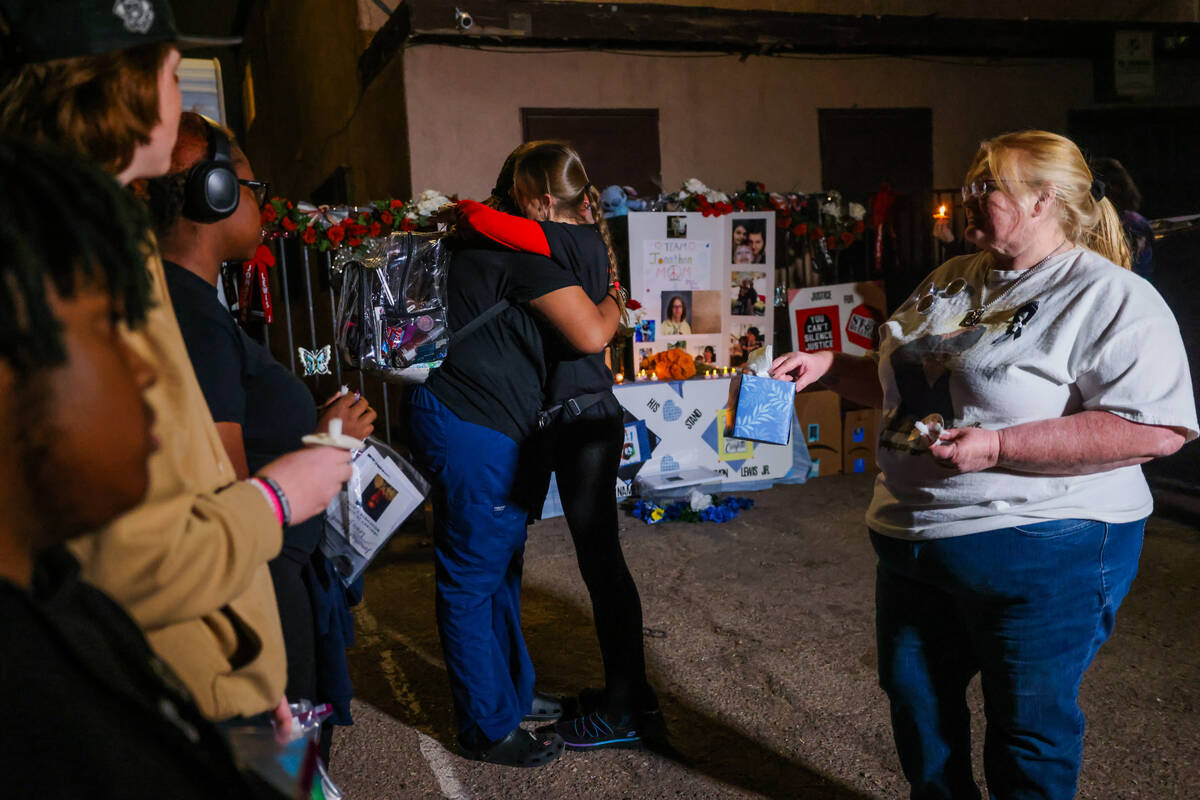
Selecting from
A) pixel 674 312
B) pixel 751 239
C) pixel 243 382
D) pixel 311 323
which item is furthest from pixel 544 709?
pixel 751 239

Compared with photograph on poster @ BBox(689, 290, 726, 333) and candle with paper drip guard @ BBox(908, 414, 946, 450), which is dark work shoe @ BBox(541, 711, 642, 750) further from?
photograph on poster @ BBox(689, 290, 726, 333)

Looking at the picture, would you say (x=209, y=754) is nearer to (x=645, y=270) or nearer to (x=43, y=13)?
(x=43, y=13)

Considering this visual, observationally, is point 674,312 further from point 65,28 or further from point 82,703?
point 82,703

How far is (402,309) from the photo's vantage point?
108 inches

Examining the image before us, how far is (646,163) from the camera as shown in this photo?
28.6ft

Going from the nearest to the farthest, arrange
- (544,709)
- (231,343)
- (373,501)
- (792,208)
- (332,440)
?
(332,440)
(231,343)
(373,501)
(544,709)
(792,208)

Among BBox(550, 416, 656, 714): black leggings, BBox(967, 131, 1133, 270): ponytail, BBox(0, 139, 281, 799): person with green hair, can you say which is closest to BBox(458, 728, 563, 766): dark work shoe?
Result: BBox(550, 416, 656, 714): black leggings

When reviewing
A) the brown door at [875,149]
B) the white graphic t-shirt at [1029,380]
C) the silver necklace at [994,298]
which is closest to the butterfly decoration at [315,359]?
the white graphic t-shirt at [1029,380]

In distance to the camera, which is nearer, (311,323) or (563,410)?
(563,410)

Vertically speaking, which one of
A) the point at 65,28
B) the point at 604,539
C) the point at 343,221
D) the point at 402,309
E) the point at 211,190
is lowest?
the point at 604,539

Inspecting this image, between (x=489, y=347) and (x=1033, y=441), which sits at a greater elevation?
(x=489, y=347)

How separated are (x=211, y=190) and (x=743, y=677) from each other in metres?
2.83

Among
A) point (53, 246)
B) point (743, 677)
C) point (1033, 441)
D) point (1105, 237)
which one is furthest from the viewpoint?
point (743, 677)

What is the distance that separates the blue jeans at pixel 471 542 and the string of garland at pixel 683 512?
3.07 metres
